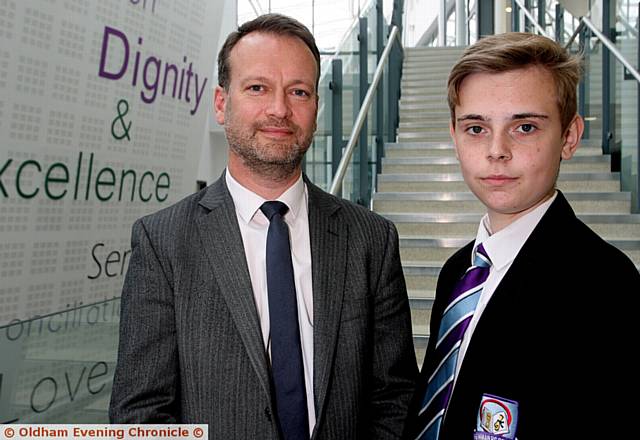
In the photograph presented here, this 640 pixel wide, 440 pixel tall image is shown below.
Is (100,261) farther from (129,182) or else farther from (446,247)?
(446,247)

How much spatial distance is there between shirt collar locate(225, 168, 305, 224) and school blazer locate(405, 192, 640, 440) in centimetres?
51

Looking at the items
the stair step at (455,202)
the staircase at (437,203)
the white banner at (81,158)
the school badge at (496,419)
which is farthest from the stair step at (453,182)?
the school badge at (496,419)

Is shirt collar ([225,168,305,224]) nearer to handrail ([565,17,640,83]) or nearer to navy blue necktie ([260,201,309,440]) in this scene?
navy blue necktie ([260,201,309,440])

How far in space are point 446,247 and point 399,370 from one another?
9.55ft

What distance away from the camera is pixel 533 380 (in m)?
1.08

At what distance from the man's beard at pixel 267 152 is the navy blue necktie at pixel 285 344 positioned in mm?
138

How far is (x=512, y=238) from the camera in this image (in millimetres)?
1264

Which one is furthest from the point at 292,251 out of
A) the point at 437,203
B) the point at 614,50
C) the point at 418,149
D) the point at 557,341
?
the point at 418,149

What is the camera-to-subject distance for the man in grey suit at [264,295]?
4.36 ft

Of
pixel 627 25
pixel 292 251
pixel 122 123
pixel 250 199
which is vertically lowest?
pixel 292 251

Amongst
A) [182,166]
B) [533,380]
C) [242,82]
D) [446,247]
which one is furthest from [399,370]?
[182,166]

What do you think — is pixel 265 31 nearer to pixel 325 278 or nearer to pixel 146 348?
pixel 325 278

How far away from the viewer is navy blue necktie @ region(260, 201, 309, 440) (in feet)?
4.38

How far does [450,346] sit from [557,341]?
28 centimetres
